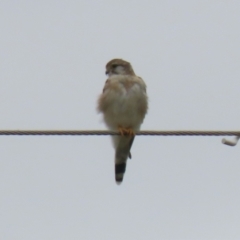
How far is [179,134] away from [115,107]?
1791 mm

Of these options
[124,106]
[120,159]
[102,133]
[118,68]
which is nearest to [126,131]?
[124,106]

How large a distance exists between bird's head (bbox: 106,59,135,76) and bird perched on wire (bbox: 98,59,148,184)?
179 mm

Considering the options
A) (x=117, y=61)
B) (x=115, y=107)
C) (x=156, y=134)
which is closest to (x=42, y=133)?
(x=156, y=134)

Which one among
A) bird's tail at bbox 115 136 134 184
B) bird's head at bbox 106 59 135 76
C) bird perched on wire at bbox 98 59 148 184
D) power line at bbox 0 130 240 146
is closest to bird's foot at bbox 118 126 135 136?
bird perched on wire at bbox 98 59 148 184

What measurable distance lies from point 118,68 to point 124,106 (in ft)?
2.62

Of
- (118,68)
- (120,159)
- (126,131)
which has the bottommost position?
(120,159)

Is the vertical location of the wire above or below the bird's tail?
above

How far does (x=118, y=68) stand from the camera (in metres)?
9.13

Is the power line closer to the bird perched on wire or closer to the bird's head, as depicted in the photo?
the bird perched on wire

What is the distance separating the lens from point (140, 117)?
28.1 feet

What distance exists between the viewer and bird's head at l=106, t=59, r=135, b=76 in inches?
356

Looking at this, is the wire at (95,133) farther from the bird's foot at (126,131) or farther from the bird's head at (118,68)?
the bird's head at (118,68)

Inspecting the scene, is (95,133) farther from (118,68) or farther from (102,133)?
(118,68)

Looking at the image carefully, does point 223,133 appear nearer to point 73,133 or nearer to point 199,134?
point 199,134
